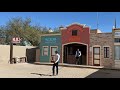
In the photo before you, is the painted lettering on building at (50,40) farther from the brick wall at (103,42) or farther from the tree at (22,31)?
the tree at (22,31)

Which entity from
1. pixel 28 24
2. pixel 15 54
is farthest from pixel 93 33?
pixel 28 24

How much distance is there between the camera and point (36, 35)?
38.8 metres

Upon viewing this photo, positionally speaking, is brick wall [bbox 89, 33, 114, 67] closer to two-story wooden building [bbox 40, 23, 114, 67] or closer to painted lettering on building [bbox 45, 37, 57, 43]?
two-story wooden building [bbox 40, 23, 114, 67]

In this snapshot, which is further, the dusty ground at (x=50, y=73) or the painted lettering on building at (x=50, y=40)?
the painted lettering on building at (x=50, y=40)

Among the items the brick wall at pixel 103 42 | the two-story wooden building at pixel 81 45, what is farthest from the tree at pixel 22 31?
the brick wall at pixel 103 42

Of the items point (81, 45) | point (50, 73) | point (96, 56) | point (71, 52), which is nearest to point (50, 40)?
point (71, 52)

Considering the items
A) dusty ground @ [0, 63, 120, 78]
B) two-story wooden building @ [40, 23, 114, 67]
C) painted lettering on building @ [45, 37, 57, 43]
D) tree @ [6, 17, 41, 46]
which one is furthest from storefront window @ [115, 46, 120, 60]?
tree @ [6, 17, 41, 46]

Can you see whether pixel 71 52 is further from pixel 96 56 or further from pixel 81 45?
pixel 96 56

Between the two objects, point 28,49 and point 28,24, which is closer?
point 28,49

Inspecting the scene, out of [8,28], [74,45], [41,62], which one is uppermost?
[8,28]

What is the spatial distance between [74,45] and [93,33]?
2.78m

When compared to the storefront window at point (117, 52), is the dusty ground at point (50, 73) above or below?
below
